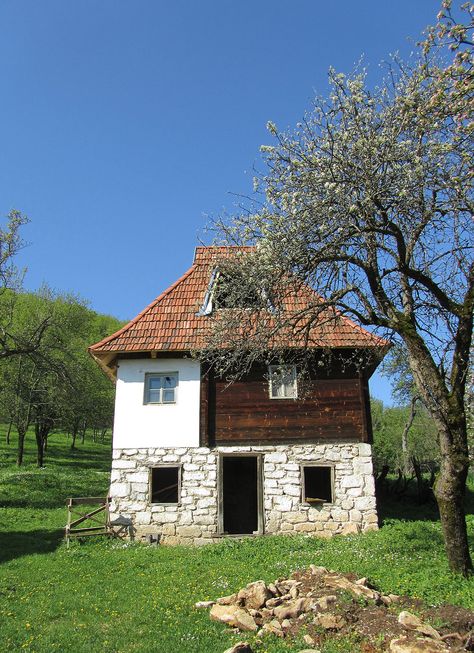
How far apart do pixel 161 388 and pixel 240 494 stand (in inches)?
239

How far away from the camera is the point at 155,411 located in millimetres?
14602

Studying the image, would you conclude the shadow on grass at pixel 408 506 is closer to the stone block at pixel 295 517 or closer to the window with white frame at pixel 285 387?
the stone block at pixel 295 517

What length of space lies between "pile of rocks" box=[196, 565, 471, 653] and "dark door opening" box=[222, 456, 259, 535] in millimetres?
10238

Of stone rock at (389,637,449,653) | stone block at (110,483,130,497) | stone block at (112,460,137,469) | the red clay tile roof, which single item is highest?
the red clay tile roof

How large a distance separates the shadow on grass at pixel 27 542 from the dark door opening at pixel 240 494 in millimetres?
6108

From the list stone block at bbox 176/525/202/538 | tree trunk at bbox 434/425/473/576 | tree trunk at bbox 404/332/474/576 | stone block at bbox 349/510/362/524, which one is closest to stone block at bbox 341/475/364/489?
stone block at bbox 349/510/362/524

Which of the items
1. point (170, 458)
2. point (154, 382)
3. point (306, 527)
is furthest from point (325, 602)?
point (154, 382)

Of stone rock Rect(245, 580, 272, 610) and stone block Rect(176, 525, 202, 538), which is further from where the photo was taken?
stone block Rect(176, 525, 202, 538)

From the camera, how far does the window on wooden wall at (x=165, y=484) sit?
1418 centimetres

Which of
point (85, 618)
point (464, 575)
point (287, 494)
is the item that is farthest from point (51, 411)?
point (464, 575)

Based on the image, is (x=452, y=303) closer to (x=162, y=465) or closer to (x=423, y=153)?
(x=423, y=153)

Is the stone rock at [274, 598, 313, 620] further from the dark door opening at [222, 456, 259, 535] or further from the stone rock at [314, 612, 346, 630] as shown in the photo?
the dark door opening at [222, 456, 259, 535]

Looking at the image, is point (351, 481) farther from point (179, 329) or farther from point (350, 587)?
point (350, 587)

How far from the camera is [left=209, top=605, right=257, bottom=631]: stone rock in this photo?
23.0 feet
